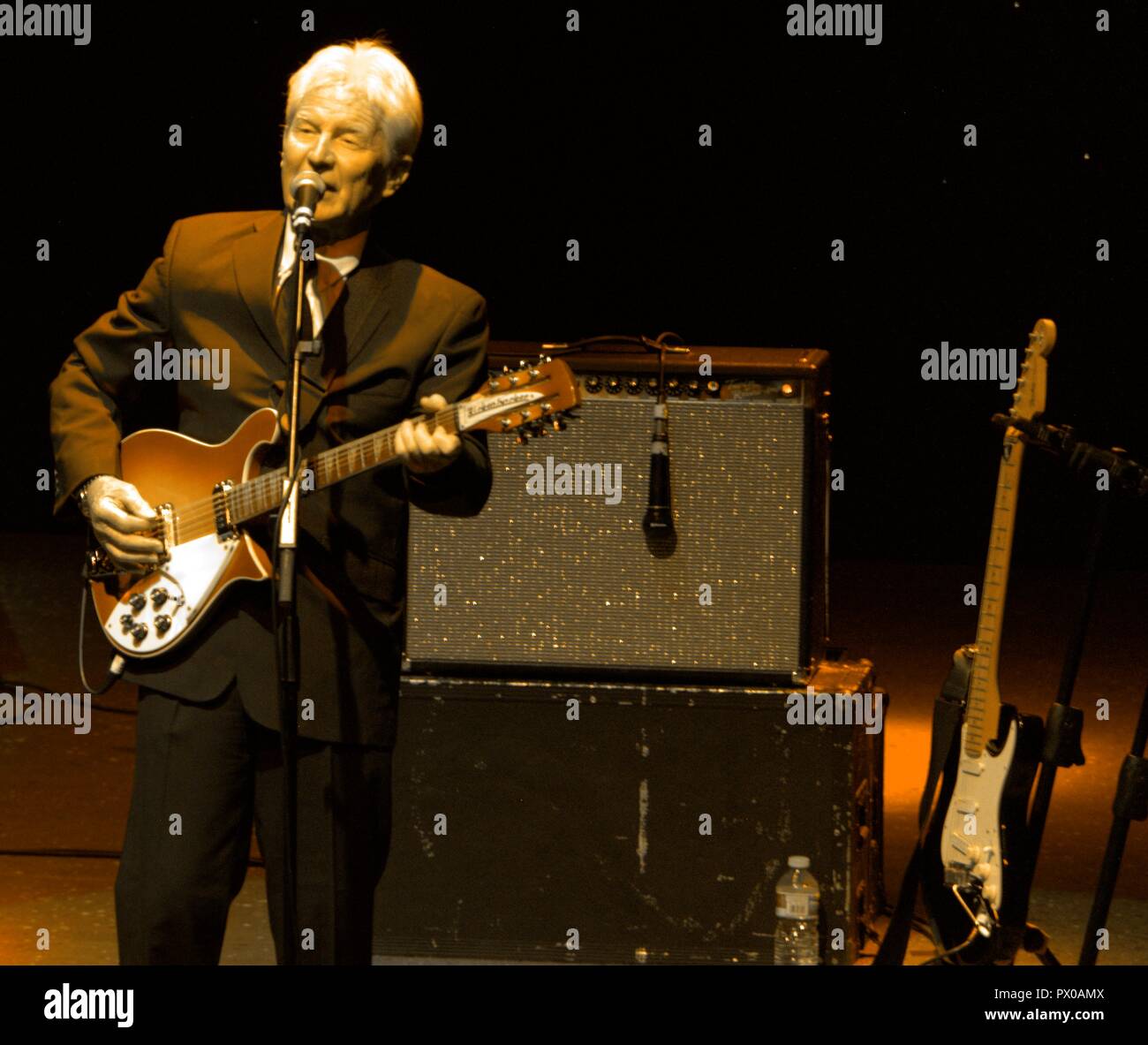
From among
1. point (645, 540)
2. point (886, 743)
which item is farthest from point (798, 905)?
point (886, 743)

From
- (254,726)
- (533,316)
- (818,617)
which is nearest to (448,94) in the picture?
(533,316)

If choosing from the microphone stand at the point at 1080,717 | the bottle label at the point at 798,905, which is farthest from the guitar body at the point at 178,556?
the bottle label at the point at 798,905

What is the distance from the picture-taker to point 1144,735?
3.05 meters

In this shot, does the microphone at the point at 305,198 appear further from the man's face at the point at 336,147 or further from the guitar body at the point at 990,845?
the guitar body at the point at 990,845

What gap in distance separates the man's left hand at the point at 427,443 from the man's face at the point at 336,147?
1.02 ft

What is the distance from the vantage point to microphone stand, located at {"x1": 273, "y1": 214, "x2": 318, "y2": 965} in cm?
224

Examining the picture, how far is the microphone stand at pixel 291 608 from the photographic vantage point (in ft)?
7.36

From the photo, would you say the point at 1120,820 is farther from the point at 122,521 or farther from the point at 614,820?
the point at 122,521

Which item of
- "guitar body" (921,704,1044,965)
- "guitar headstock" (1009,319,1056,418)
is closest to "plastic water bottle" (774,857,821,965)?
"guitar body" (921,704,1044,965)

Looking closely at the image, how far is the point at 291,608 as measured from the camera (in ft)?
7.36

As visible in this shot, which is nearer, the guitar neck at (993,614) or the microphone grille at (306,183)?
the microphone grille at (306,183)

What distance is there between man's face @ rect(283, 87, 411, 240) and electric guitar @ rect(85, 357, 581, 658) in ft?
1.01
